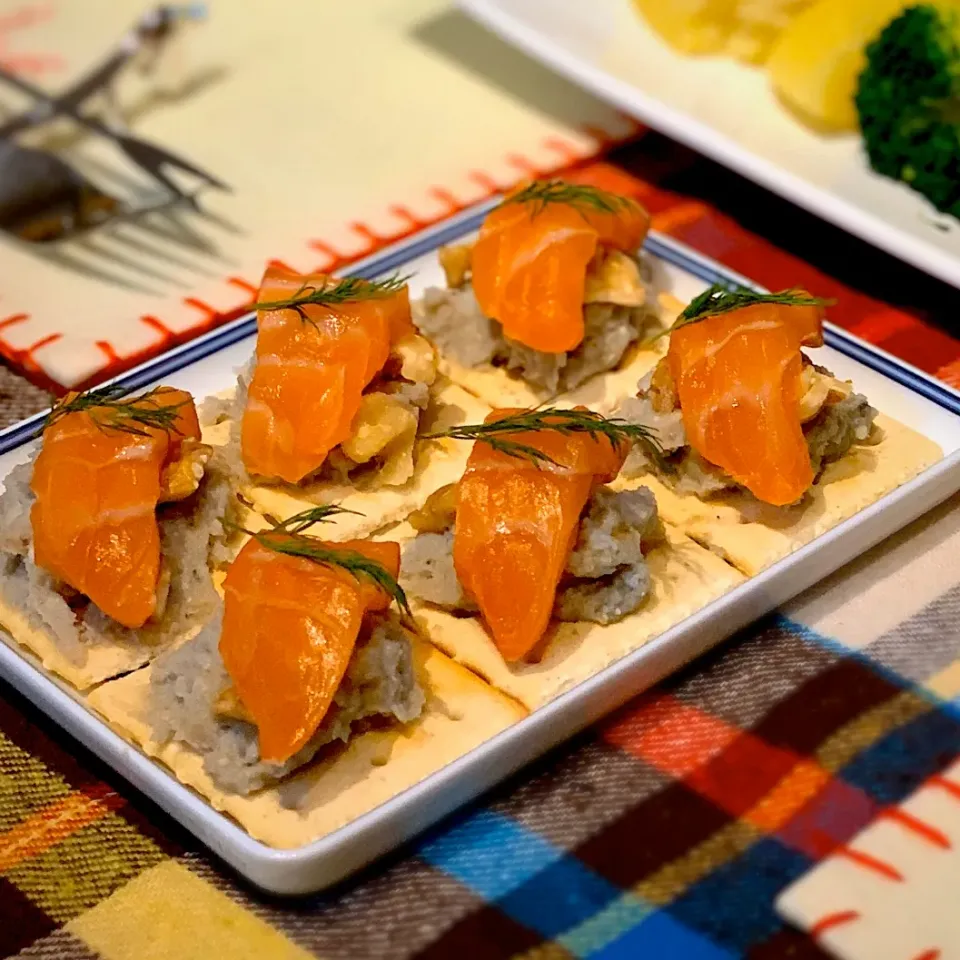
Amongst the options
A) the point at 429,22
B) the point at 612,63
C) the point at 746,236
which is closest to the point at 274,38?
the point at 429,22

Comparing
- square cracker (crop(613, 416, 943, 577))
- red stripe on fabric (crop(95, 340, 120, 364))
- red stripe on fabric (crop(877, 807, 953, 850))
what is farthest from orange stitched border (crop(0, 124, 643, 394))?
red stripe on fabric (crop(877, 807, 953, 850))

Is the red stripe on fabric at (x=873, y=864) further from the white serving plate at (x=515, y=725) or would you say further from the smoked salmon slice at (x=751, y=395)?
the smoked salmon slice at (x=751, y=395)

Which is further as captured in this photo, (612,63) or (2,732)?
(612,63)

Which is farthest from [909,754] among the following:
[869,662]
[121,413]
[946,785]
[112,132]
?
[112,132]

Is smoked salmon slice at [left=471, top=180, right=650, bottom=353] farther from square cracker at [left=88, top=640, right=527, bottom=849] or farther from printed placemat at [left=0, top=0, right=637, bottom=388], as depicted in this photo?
square cracker at [left=88, top=640, right=527, bottom=849]

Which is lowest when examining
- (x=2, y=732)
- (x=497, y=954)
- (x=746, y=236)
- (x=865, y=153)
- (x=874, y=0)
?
(x=2, y=732)

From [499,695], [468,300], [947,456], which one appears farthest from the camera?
[468,300]

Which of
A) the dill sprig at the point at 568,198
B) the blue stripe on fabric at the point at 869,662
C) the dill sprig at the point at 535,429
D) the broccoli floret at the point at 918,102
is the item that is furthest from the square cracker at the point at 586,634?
the broccoli floret at the point at 918,102

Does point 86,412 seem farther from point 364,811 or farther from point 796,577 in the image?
point 796,577

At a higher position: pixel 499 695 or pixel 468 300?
pixel 468 300
